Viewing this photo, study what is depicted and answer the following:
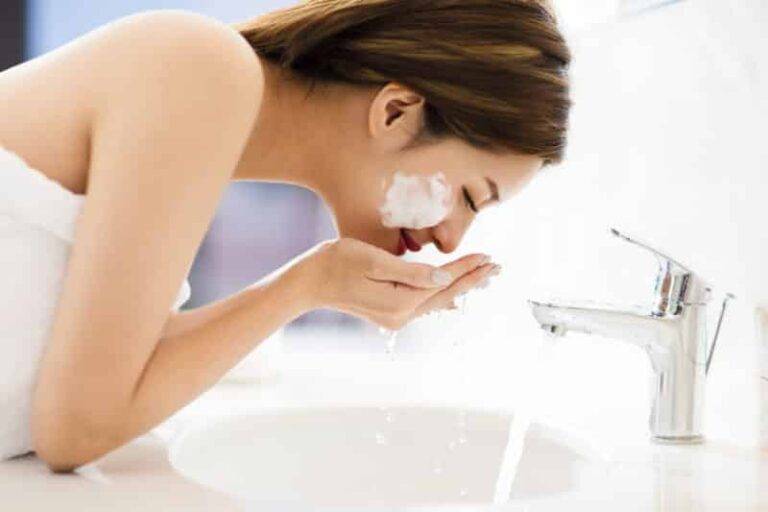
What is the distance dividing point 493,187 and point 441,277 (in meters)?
0.12

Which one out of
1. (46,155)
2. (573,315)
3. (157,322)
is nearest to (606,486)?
(573,315)

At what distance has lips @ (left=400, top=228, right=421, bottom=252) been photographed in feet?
3.70

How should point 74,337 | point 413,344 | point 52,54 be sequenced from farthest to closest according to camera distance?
point 413,344 < point 52,54 < point 74,337

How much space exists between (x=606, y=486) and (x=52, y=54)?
0.63 meters

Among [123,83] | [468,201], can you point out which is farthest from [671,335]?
[123,83]

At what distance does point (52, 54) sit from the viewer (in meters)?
0.92

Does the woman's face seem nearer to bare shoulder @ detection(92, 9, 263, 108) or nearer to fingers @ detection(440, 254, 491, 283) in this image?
fingers @ detection(440, 254, 491, 283)

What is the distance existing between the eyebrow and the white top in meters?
0.42

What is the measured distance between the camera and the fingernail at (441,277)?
99cm

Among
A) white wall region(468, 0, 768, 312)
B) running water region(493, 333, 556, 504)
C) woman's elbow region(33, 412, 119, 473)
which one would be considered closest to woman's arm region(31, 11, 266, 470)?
woman's elbow region(33, 412, 119, 473)

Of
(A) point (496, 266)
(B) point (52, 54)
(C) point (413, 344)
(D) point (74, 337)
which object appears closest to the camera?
(D) point (74, 337)

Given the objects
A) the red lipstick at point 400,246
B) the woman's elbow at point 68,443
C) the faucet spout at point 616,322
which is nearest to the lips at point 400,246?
the red lipstick at point 400,246

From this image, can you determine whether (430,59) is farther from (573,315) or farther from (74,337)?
(74,337)

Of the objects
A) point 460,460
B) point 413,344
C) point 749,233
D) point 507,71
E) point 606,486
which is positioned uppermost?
point 507,71
